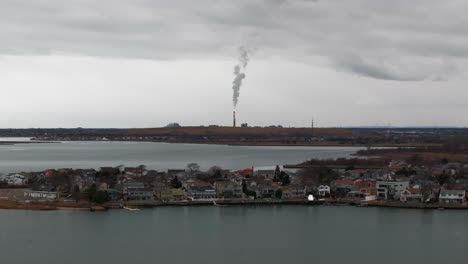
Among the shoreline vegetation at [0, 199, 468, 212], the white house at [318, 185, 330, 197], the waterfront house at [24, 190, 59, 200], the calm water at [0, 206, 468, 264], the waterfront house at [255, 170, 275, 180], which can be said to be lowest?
the calm water at [0, 206, 468, 264]

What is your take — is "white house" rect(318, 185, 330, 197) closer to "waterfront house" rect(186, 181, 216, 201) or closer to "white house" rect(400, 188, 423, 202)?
"white house" rect(400, 188, 423, 202)

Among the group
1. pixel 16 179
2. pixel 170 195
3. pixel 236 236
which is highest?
pixel 16 179

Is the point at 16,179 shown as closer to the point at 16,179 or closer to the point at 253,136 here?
the point at 16,179

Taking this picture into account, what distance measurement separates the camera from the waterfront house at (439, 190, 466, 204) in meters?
9.35

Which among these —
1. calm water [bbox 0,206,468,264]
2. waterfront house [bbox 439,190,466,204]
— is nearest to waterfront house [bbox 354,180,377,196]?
waterfront house [bbox 439,190,466,204]

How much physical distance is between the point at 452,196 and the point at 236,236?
4156mm

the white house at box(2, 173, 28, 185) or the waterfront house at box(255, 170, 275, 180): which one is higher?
the waterfront house at box(255, 170, 275, 180)

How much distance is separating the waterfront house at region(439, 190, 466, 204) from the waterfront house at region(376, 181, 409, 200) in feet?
2.11

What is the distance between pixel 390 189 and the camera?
10008 millimetres

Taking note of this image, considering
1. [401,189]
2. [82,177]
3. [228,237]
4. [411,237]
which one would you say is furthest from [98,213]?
[401,189]

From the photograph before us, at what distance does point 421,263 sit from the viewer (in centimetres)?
564

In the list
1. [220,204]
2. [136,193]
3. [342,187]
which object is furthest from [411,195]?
[136,193]

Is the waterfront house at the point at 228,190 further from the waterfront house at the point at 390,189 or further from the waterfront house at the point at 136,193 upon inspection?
the waterfront house at the point at 390,189

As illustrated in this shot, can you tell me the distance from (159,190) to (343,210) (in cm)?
298
